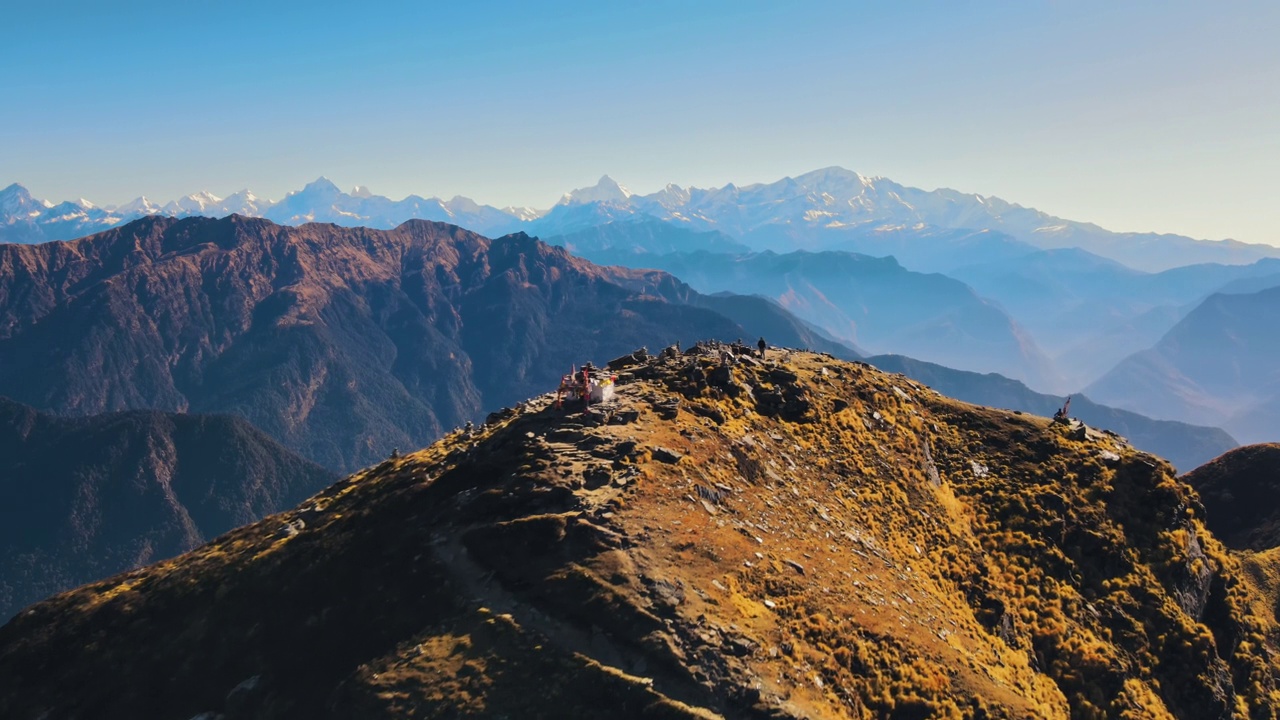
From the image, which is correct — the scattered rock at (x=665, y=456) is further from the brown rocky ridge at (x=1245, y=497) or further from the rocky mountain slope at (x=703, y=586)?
the brown rocky ridge at (x=1245, y=497)

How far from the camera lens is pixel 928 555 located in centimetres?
5569

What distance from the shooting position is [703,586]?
38.5m

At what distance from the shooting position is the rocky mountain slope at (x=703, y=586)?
119 feet

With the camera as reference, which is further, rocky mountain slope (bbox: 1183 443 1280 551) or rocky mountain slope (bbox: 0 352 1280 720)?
rocky mountain slope (bbox: 1183 443 1280 551)

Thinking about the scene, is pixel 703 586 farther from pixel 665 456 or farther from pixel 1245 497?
pixel 1245 497

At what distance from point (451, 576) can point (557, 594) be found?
8.04 metres

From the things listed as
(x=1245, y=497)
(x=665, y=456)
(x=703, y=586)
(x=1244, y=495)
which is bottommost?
(x=1245, y=497)

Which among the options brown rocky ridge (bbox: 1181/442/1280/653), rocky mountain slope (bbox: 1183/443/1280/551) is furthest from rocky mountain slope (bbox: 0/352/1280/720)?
rocky mountain slope (bbox: 1183/443/1280/551)

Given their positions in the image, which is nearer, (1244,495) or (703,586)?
(703,586)

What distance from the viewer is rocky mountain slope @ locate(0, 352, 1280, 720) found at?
1426 inches

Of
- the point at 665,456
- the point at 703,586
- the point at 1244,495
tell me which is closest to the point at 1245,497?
the point at 1244,495

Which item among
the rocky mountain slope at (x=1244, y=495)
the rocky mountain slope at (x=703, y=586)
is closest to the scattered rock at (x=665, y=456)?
the rocky mountain slope at (x=703, y=586)

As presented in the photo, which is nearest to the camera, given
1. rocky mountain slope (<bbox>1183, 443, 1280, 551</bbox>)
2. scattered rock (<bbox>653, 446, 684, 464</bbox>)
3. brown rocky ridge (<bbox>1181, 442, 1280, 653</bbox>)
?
scattered rock (<bbox>653, 446, 684, 464</bbox>)

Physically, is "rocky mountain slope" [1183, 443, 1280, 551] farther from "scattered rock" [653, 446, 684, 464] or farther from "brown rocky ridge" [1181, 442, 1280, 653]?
"scattered rock" [653, 446, 684, 464]
